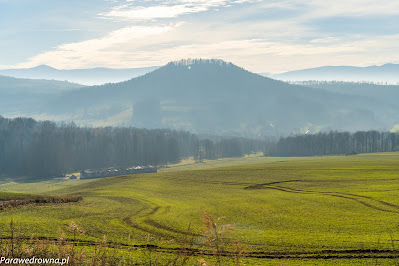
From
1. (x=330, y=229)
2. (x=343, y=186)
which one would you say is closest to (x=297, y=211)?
(x=330, y=229)

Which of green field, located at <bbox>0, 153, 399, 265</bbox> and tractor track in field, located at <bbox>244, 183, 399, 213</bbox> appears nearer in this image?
green field, located at <bbox>0, 153, 399, 265</bbox>

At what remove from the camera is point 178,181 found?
96.5 metres

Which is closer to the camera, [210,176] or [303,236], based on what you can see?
[303,236]

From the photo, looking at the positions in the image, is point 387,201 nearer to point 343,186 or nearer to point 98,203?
point 343,186

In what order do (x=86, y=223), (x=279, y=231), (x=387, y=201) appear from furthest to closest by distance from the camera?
(x=387, y=201)
(x=86, y=223)
(x=279, y=231)

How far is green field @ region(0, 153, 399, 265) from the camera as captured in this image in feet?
112

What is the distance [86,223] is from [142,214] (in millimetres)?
11744

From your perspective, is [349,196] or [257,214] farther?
[349,196]

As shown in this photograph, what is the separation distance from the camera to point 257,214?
5331 centimetres

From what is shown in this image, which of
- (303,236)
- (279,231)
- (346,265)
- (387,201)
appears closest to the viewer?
(346,265)

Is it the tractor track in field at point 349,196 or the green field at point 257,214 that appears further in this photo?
the tractor track in field at point 349,196

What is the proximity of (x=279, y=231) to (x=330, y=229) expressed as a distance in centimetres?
627

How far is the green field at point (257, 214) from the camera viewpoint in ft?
112

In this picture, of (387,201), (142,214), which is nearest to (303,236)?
(142,214)
